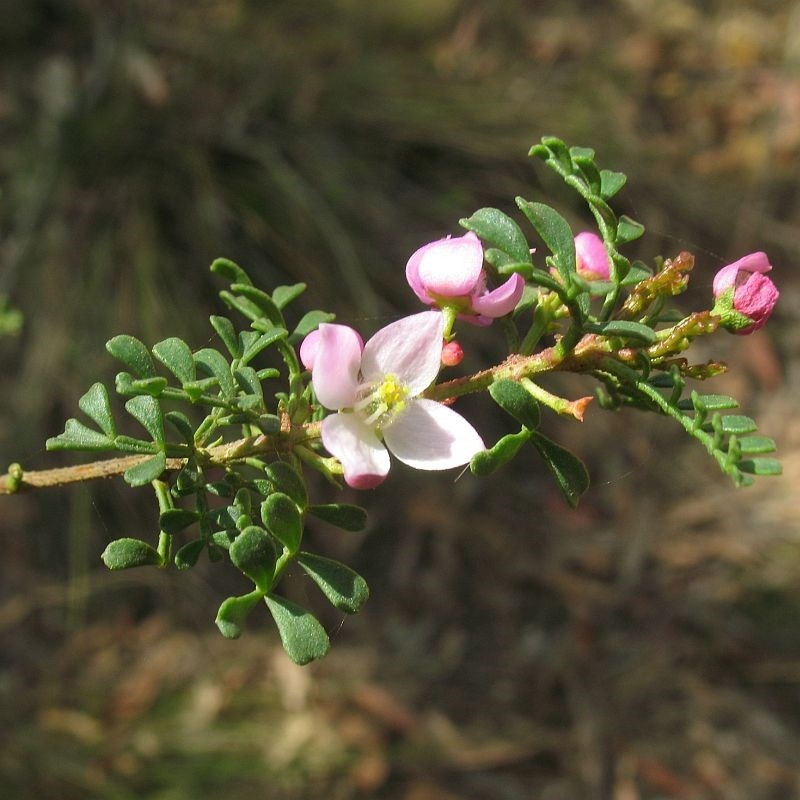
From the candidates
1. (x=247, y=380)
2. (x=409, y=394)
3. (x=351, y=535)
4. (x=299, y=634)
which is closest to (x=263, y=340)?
(x=247, y=380)

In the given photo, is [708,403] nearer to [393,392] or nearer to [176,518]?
[393,392]

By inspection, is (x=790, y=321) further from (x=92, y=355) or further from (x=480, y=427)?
(x=92, y=355)

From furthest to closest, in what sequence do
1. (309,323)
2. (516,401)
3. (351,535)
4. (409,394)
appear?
(351,535)
(309,323)
(409,394)
(516,401)

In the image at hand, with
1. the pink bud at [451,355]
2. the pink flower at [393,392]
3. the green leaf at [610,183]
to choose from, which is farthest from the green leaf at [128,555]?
the green leaf at [610,183]

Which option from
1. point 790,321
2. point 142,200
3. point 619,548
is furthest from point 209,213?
point 790,321

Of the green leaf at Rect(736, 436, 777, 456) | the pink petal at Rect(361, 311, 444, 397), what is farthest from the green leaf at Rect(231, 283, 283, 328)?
the green leaf at Rect(736, 436, 777, 456)
